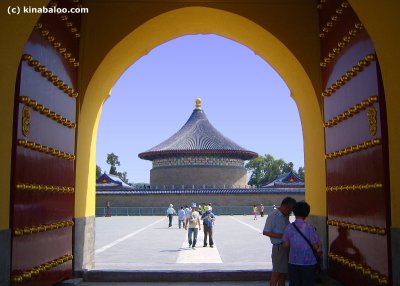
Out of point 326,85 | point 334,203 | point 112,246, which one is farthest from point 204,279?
point 112,246

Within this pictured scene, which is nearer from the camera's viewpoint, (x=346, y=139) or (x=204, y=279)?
(x=346, y=139)

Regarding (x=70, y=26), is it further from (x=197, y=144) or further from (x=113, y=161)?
(x=113, y=161)

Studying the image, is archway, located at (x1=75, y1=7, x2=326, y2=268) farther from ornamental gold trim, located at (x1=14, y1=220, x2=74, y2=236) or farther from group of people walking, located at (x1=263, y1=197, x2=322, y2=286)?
group of people walking, located at (x1=263, y1=197, x2=322, y2=286)

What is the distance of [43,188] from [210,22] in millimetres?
3176

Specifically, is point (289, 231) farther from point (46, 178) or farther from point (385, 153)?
point (46, 178)

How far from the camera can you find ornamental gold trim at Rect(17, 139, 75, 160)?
4.27 m

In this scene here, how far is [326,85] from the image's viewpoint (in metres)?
5.92

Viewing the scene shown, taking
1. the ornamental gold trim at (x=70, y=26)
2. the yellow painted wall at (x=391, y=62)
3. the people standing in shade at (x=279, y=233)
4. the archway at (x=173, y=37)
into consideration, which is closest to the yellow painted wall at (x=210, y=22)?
the archway at (x=173, y=37)

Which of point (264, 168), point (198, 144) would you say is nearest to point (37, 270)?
point (198, 144)

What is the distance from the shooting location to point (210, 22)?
6754 mm

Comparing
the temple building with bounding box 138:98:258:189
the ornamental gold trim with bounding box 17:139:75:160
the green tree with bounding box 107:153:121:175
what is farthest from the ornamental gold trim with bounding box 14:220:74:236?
the green tree with bounding box 107:153:121:175

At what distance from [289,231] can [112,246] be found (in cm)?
939

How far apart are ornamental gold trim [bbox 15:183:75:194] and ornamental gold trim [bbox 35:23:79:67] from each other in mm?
1368

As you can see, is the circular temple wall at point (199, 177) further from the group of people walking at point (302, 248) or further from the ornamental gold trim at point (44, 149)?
the group of people walking at point (302, 248)
